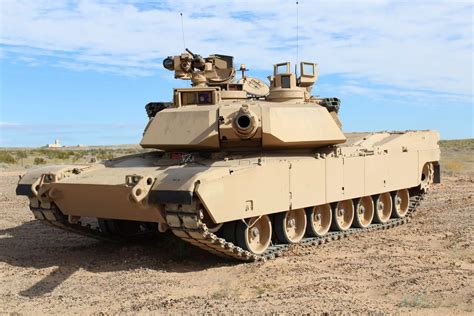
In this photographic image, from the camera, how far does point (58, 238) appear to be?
43.9ft

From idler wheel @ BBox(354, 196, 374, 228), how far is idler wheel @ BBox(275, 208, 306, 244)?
87.4 inches

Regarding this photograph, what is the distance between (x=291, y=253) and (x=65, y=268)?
12.2 feet

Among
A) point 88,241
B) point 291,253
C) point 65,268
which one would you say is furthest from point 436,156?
point 65,268

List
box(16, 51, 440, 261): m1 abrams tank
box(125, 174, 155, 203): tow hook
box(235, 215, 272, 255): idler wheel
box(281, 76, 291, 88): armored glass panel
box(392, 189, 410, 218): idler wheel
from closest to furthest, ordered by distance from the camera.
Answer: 1. box(125, 174, 155, 203): tow hook
2. box(16, 51, 440, 261): m1 abrams tank
3. box(235, 215, 272, 255): idler wheel
4. box(281, 76, 291, 88): armored glass panel
5. box(392, 189, 410, 218): idler wheel

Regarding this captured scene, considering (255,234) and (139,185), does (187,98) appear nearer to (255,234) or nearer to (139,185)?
(255,234)

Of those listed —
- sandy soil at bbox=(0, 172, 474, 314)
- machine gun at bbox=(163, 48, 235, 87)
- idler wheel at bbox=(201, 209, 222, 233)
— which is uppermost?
machine gun at bbox=(163, 48, 235, 87)

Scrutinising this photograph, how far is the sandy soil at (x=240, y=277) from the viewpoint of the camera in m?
7.56

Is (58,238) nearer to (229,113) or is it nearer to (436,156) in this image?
(229,113)

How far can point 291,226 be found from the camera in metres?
11.7

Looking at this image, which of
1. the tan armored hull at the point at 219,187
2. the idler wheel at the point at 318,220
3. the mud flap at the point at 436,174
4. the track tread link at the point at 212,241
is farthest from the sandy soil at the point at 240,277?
the mud flap at the point at 436,174

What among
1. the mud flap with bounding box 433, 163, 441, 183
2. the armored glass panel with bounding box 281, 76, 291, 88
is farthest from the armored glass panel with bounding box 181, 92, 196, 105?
the mud flap with bounding box 433, 163, 441, 183

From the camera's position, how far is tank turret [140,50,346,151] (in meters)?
10.9

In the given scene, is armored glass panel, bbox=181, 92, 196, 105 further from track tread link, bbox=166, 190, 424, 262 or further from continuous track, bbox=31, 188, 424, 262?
track tread link, bbox=166, 190, 424, 262

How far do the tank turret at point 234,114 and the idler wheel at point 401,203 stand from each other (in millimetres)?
3391
